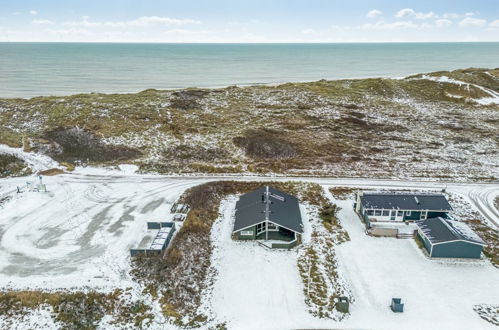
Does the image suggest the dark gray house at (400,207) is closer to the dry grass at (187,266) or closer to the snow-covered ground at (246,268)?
the snow-covered ground at (246,268)

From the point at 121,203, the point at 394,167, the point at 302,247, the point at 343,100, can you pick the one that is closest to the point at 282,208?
the point at 302,247

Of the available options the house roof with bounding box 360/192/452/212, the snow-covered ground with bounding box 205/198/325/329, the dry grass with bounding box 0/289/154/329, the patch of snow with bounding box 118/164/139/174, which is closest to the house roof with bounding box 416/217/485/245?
the house roof with bounding box 360/192/452/212

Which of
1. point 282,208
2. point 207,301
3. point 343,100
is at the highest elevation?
point 343,100

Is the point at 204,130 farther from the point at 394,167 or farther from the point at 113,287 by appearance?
the point at 113,287

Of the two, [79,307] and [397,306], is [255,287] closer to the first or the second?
[397,306]

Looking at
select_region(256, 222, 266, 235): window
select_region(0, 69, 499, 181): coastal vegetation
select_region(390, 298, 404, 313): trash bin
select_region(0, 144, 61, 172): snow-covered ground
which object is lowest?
select_region(390, 298, 404, 313): trash bin

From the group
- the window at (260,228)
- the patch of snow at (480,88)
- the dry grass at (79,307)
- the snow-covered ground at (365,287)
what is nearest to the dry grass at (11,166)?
the dry grass at (79,307)

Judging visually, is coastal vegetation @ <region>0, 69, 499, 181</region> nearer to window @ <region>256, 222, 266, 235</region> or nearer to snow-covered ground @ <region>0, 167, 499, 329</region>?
snow-covered ground @ <region>0, 167, 499, 329</region>

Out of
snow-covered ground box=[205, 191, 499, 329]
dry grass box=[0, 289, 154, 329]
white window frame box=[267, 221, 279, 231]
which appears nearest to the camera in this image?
dry grass box=[0, 289, 154, 329]
